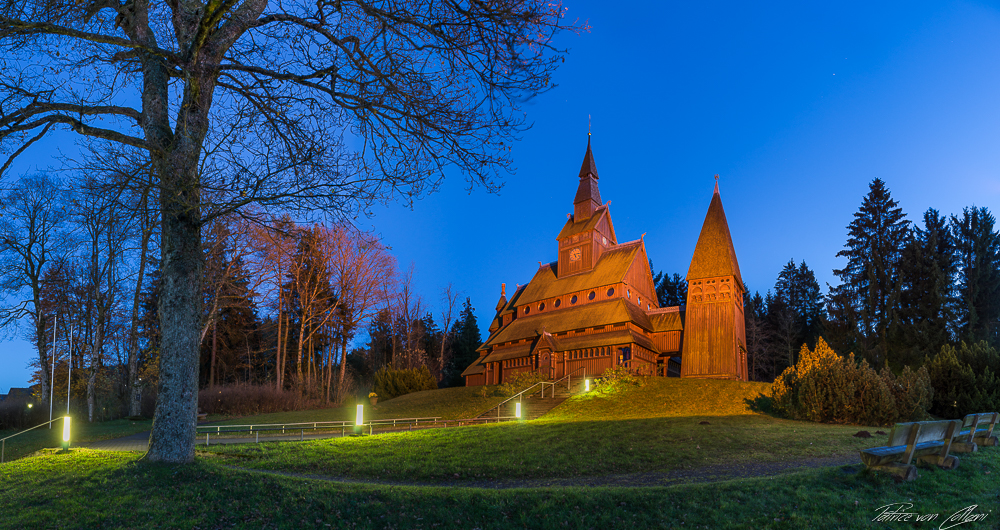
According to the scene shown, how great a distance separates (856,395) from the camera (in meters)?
16.9

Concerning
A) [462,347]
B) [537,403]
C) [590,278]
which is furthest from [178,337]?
[462,347]

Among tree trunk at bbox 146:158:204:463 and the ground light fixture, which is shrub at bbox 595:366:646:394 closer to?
tree trunk at bbox 146:158:204:463

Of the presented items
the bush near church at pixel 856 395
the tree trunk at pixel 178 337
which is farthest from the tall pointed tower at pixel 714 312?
the tree trunk at pixel 178 337

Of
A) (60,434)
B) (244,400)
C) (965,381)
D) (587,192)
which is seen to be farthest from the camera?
(587,192)

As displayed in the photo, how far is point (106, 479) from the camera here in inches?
293

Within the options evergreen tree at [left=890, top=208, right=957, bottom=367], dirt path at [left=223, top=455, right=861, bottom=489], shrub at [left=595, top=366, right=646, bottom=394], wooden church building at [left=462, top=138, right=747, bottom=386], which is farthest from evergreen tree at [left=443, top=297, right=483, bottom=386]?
dirt path at [left=223, top=455, right=861, bottom=489]

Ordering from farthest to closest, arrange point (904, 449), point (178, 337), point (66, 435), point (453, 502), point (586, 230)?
point (586, 230)
point (66, 435)
point (178, 337)
point (453, 502)
point (904, 449)

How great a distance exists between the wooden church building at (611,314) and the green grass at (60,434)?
20.9 metres

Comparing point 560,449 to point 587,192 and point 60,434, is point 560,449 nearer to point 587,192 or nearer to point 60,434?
point 60,434

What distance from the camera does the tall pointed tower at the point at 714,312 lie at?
2859 cm

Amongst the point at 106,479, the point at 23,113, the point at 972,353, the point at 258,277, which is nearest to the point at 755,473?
the point at 106,479

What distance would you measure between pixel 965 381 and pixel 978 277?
2204cm

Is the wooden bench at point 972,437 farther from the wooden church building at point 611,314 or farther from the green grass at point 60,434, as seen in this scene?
the green grass at point 60,434

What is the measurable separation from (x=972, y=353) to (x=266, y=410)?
32.7 metres
